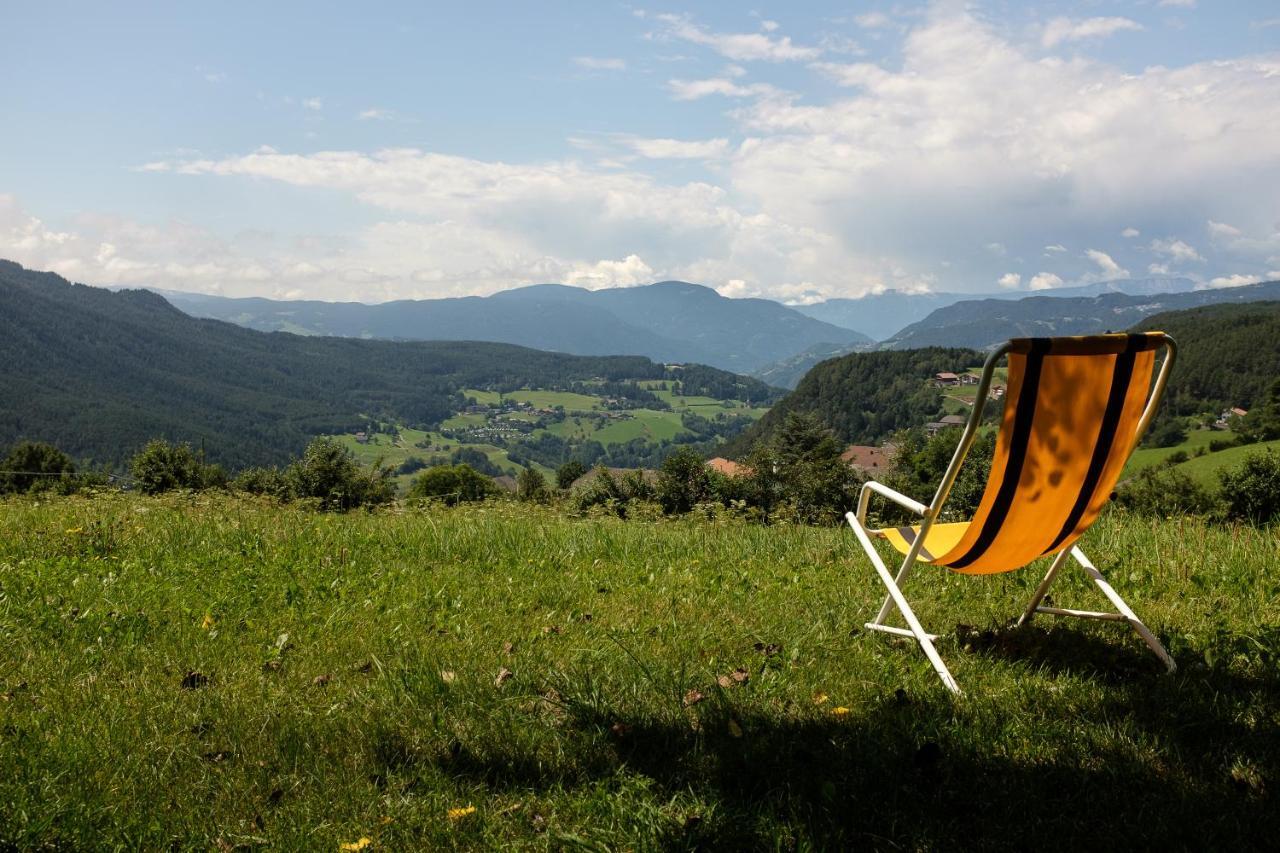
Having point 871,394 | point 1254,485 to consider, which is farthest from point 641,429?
point 1254,485

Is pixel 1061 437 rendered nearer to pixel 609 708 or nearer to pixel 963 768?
pixel 963 768

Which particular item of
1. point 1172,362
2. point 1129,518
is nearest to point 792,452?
point 1129,518

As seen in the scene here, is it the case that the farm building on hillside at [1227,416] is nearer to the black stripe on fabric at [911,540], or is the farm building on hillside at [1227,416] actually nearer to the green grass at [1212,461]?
the green grass at [1212,461]

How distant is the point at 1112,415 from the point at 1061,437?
A: 22 cm

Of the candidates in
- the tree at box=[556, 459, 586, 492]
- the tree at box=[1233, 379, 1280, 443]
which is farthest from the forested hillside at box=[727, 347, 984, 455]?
the tree at box=[1233, 379, 1280, 443]

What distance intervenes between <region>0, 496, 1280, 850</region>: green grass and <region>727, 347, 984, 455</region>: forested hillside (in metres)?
103

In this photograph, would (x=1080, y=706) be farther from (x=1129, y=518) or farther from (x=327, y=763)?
(x=1129, y=518)

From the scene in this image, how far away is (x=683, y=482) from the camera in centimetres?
3769

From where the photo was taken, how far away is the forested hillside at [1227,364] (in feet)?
314

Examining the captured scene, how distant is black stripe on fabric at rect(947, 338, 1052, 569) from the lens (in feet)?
8.54

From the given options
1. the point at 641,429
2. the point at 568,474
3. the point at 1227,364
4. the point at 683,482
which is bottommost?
the point at 641,429

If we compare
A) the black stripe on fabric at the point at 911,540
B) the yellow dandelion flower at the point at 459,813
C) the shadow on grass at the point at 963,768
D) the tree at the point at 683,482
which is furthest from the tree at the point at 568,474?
the yellow dandelion flower at the point at 459,813

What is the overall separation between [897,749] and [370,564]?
3.09 m

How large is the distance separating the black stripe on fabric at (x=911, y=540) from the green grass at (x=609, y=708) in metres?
0.42
